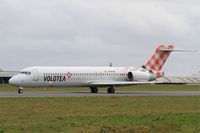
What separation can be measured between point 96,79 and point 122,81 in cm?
338

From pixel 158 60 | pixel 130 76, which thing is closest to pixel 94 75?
pixel 130 76

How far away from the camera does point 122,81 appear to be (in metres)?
54.3

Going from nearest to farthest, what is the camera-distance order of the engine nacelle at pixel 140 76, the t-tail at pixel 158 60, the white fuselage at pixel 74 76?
the white fuselage at pixel 74 76 → the engine nacelle at pixel 140 76 → the t-tail at pixel 158 60

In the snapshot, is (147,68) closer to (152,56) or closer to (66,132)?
(152,56)

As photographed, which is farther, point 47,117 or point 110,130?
point 47,117

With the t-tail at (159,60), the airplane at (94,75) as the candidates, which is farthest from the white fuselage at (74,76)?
the t-tail at (159,60)

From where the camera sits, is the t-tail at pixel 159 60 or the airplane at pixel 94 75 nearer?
the airplane at pixel 94 75

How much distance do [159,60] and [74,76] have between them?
11.9 meters

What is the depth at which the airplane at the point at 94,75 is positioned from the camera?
48469 mm

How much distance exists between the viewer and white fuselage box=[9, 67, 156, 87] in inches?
1904

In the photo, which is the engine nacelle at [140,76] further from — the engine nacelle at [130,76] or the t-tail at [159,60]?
the t-tail at [159,60]

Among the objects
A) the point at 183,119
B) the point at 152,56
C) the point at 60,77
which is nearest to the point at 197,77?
the point at 152,56

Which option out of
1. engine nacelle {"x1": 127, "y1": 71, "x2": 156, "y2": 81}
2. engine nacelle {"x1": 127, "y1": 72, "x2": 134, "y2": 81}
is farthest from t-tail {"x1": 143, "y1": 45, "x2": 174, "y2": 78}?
engine nacelle {"x1": 127, "y1": 72, "x2": 134, "y2": 81}

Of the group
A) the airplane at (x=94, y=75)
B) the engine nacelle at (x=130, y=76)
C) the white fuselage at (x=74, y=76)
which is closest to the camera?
the white fuselage at (x=74, y=76)
